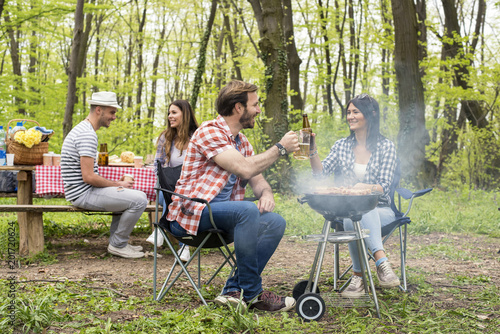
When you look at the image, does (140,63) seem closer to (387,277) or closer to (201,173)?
(201,173)

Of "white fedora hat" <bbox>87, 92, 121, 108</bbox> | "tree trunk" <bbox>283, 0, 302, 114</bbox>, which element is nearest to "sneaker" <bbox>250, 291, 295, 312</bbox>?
"white fedora hat" <bbox>87, 92, 121, 108</bbox>

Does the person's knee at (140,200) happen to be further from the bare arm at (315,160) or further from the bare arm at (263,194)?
the bare arm at (315,160)

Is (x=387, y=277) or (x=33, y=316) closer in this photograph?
(x=33, y=316)

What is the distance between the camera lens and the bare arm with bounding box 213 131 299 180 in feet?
Answer: 9.37

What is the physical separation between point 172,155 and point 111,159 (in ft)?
3.43

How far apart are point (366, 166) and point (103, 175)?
109 inches

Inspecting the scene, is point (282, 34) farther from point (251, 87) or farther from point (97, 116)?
point (251, 87)

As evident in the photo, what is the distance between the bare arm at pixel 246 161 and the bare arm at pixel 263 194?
28 cm

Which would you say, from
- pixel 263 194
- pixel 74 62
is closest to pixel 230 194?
pixel 263 194

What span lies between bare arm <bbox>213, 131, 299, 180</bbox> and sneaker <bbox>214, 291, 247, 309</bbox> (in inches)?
28.9

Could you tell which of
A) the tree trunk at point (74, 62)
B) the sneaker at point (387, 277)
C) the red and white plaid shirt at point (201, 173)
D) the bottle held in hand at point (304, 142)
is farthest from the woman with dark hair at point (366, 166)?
the tree trunk at point (74, 62)

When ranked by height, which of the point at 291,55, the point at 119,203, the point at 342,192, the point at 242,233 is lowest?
the point at 119,203

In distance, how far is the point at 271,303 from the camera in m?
2.92

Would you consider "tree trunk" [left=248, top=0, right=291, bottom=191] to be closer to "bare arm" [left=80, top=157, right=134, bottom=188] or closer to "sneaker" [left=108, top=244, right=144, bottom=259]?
"sneaker" [left=108, top=244, right=144, bottom=259]
